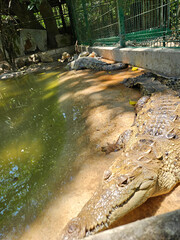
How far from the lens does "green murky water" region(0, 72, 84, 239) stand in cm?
197

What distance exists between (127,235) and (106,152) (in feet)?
5.57

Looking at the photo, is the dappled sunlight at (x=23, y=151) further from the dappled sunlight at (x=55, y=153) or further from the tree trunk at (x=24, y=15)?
the tree trunk at (x=24, y=15)

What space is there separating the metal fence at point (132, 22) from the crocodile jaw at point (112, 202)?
3.63 metres

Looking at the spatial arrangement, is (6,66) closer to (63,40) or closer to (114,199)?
(63,40)

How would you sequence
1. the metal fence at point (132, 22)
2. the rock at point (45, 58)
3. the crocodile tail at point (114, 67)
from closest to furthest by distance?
1. the metal fence at point (132, 22)
2. the crocodile tail at point (114, 67)
3. the rock at point (45, 58)

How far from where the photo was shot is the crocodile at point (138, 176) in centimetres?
140

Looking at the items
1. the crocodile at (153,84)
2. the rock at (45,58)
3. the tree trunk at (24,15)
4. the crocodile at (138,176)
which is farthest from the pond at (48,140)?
the tree trunk at (24,15)

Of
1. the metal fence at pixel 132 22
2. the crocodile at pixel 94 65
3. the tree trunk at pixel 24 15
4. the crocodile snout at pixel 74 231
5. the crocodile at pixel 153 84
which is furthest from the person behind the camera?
the tree trunk at pixel 24 15

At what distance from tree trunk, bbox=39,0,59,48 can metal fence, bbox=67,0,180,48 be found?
3.22 m

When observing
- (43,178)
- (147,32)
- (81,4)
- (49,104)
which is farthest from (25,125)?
(81,4)

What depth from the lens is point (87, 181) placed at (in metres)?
2.12

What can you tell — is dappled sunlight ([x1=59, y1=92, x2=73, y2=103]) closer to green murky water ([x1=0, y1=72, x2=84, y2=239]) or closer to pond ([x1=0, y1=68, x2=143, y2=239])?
pond ([x1=0, y1=68, x2=143, y2=239])

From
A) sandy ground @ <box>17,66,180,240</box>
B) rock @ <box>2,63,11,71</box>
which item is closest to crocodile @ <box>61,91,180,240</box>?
sandy ground @ <box>17,66,180,240</box>

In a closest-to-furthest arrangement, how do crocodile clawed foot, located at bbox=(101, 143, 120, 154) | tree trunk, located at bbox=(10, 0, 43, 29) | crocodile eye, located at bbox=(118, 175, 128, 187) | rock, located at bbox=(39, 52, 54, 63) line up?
crocodile eye, located at bbox=(118, 175, 128, 187)
crocodile clawed foot, located at bbox=(101, 143, 120, 154)
rock, located at bbox=(39, 52, 54, 63)
tree trunk, located at bbox=(10, 0, 43, 29)
